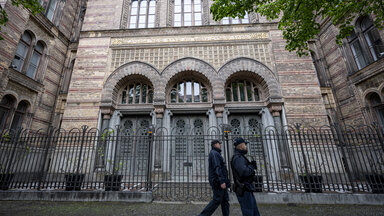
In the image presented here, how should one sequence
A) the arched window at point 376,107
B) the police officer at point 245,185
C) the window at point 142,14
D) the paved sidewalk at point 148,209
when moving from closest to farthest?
the police officer at point 245,185, the paved sidewalk at point 148,209, the arched window at point 376,107, the window at point 142,14

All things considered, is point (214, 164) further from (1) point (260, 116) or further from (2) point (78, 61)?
(2) point (78, 61)

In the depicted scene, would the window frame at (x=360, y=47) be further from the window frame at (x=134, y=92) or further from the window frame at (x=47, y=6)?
the window frame at (x=47, y=6)

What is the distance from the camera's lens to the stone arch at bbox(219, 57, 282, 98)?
30.7 feet

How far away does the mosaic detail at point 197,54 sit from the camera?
1002 cm

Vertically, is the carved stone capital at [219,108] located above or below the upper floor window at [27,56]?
below

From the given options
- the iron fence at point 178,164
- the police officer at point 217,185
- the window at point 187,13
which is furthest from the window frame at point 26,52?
the police officer at point 217,185

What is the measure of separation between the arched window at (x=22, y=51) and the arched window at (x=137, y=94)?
216 inches

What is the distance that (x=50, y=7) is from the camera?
11672 mm

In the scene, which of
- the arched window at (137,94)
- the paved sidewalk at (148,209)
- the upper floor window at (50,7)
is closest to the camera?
the paved sidewalk at (148,209)

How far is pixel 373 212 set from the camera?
14.6ft

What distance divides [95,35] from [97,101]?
444 cm

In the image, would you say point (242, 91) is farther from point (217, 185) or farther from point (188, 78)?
point (217, 185)

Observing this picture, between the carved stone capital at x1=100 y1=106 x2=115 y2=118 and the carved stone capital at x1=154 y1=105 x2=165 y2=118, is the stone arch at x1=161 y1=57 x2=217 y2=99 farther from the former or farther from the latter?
the carved stone capital at x1=100 y1=106 x2=115 y2=118

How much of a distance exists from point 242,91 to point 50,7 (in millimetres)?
13558
